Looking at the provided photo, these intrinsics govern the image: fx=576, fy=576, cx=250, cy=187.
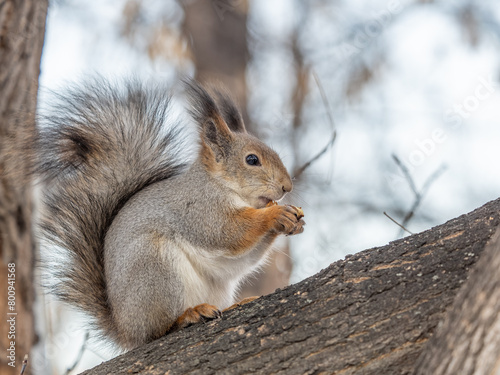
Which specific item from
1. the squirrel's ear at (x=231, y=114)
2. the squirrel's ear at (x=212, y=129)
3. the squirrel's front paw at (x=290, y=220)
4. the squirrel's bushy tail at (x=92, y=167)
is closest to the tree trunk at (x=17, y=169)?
the squirrel's bushy tail at (x=92, y=167)

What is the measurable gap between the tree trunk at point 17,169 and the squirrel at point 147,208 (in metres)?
0.17

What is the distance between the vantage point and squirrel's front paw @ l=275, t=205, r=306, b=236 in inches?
98.3

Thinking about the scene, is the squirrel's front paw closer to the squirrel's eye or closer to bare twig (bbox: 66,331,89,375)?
the squirrel's eye

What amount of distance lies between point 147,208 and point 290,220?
0.65 meters

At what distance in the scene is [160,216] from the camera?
8.52ft

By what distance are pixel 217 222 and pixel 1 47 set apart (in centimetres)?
139

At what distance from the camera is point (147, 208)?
2615 mm

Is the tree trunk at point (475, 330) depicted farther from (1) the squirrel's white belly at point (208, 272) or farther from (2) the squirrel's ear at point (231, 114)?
(2) the squirrel's ear at point (231, 114)

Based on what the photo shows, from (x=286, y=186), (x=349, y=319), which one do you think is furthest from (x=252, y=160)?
(x=349, y=319)

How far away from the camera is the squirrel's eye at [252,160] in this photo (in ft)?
9.48

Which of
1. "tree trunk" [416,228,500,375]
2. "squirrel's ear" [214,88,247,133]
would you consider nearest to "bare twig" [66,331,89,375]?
"squirrel's ear" [214,88,247,133]

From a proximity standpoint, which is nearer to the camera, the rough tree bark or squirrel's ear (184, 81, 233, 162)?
the rough tree bark

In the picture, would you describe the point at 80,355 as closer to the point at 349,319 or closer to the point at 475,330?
the point at 349,319

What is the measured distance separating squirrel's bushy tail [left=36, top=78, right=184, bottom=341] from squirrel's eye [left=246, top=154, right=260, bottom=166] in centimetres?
43
